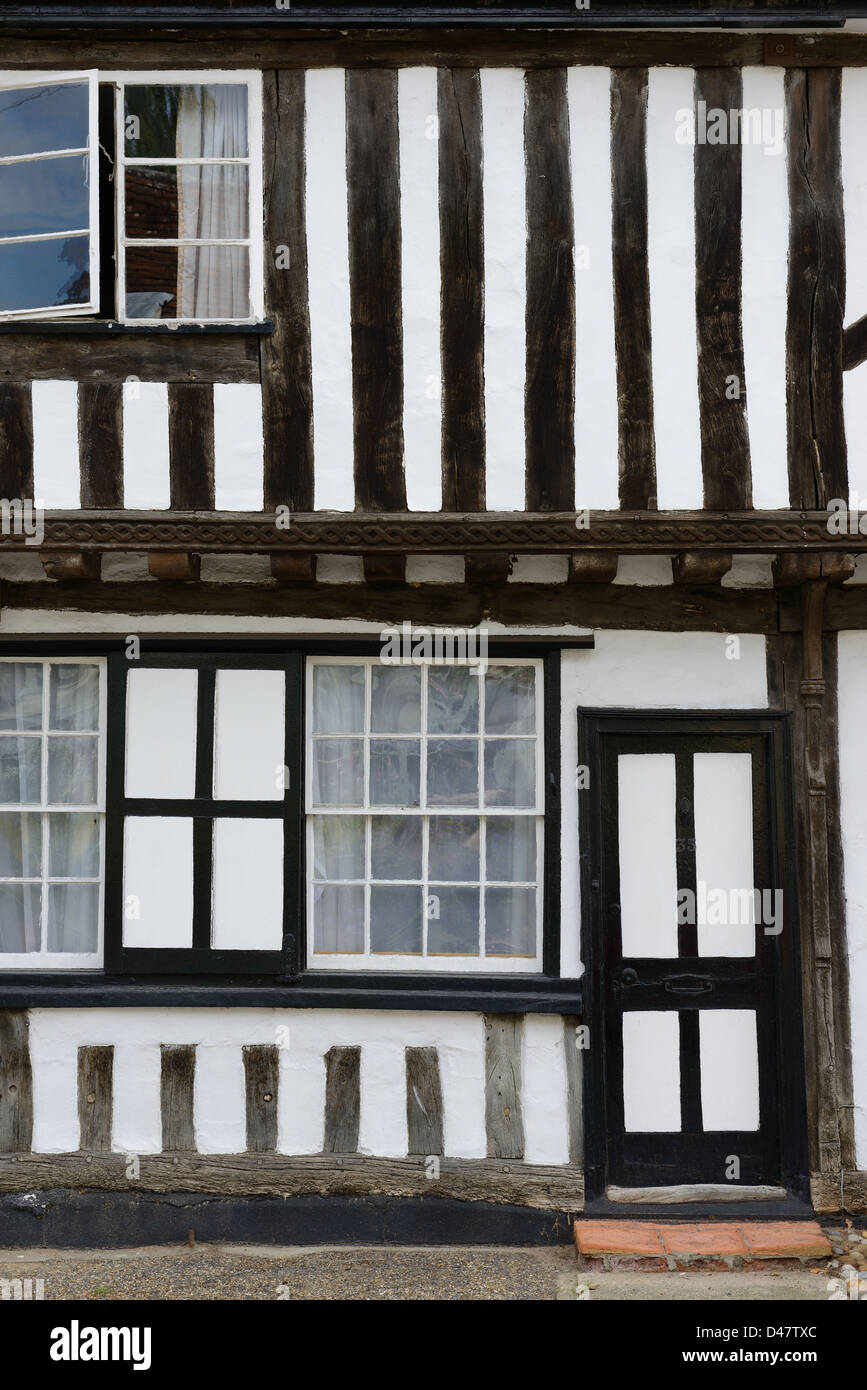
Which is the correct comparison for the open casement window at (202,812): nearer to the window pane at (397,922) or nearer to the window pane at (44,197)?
the window pane at (397,922)

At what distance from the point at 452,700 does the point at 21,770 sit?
2.23 metres

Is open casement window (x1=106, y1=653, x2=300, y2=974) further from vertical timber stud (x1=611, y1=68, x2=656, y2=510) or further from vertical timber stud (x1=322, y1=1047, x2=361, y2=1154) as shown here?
vertical timber stud (x1=611, y1=68, x2=656, y2=510)

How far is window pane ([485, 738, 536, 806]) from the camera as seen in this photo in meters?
5.27

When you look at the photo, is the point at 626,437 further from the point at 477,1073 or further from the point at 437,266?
the point at 477,1073

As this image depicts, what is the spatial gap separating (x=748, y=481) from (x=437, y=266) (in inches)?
70.8

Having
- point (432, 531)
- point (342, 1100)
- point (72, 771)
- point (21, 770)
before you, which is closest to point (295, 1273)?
point (342, 1100)

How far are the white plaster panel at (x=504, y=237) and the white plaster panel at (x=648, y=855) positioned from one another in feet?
6.27

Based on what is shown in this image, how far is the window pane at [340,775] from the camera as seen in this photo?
527cm

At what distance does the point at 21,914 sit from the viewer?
5262mm

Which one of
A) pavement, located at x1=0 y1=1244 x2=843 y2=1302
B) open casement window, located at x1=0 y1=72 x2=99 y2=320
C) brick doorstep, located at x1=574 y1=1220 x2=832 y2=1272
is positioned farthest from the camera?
open casement window, located at x1=0 y1=72 x2=99 y2=320

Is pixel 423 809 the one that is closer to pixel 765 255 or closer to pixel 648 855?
pixel 648 855

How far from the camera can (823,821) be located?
5.09 metres

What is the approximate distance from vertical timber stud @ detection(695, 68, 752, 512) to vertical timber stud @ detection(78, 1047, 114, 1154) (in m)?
4.07

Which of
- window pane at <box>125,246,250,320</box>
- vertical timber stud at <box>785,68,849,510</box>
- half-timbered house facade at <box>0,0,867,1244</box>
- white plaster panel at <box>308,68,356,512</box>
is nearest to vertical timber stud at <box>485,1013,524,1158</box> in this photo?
half-timbered house facade at <box>0,0,867,1244</box>
